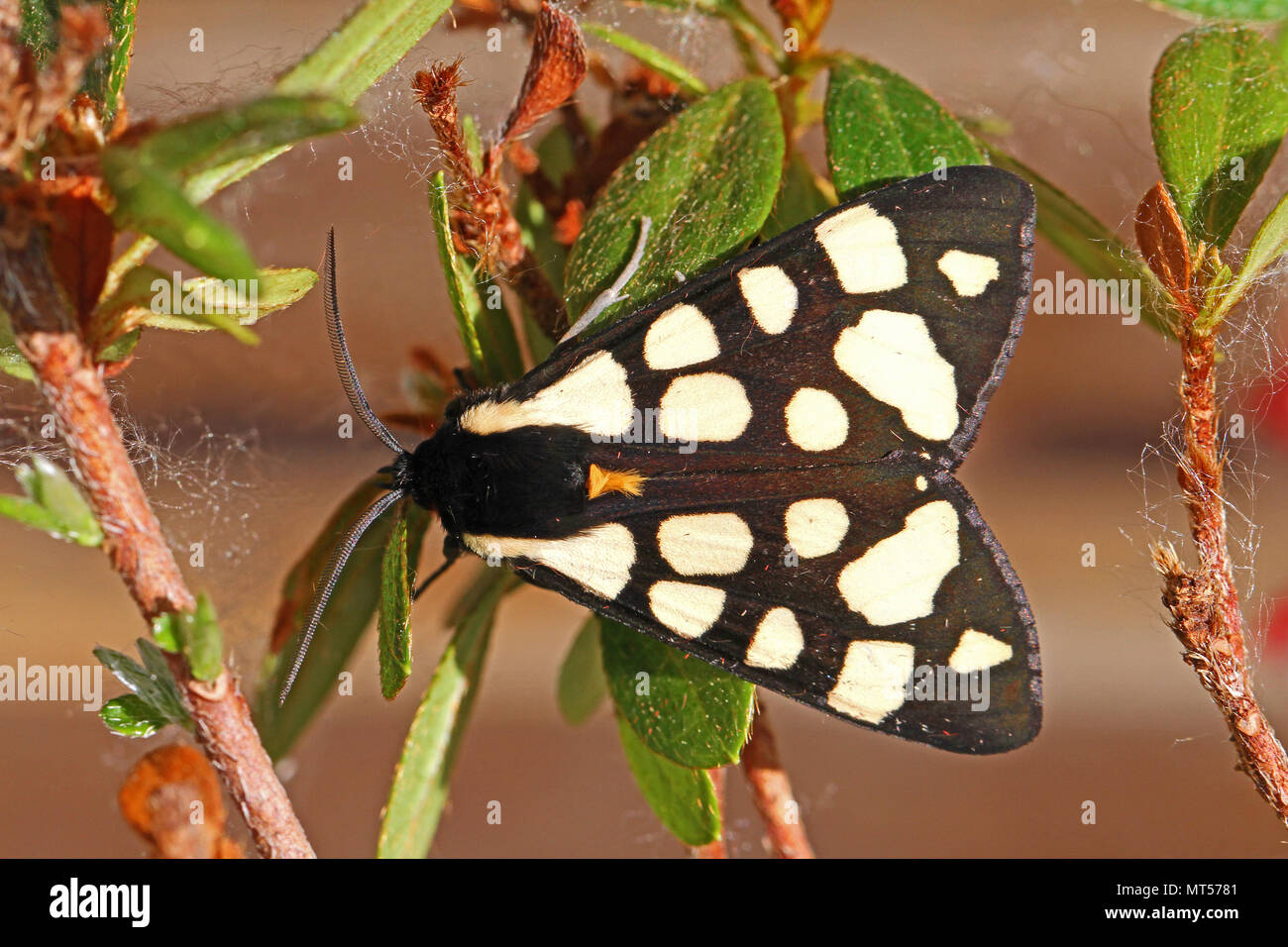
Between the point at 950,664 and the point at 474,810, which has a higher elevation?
the point at 950,664

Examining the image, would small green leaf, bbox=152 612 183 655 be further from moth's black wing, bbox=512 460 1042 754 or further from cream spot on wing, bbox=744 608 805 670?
cream spot on wing, bbox=744 608 805 670

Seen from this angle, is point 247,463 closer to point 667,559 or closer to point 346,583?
point 346,583

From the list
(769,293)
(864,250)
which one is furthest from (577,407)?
(864,250)

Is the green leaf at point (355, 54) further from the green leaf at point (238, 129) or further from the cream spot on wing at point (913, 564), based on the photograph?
the cream spot on wing at point (913, 564)

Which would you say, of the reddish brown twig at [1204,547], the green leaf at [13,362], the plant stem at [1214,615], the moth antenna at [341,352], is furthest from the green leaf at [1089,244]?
the green leaf at [13,362]

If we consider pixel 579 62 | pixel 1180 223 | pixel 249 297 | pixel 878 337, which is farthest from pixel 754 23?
pixel 249 297

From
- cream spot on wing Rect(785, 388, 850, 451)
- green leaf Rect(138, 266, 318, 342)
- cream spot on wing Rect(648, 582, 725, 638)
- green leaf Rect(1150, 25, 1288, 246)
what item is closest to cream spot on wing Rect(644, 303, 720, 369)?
cream spot on wing Rect(785, 388, 850, 451)

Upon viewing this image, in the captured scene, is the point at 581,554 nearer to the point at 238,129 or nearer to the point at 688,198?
the point at 688,198

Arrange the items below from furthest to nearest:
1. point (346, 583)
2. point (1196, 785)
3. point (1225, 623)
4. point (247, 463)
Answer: point (1196, 785) → point (247, 463) → point (346, 583) → point (1225, 623)
